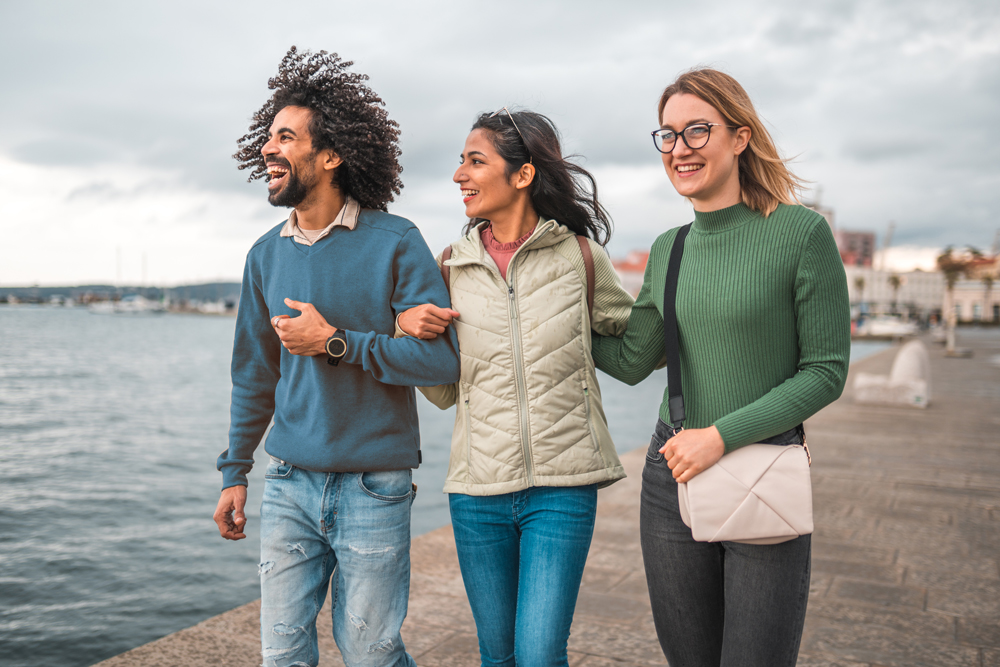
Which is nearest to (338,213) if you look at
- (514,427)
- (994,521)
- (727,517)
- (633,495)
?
(514,427)

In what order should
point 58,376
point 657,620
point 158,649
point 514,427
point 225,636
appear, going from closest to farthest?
1. point 657,620
2. point 514,427
3. point 158,649
4. point 225,636
5. point 58,376

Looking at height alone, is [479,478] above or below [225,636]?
above

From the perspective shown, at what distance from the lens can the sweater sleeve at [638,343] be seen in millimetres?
2217

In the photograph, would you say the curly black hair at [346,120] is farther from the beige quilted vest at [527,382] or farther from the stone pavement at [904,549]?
the stone pavement at [904,549]

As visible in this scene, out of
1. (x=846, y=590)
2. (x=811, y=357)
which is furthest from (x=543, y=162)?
(x=846, y=590)

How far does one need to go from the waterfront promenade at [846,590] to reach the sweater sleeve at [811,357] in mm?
1991

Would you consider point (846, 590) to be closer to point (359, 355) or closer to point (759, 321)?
point (759, 321)

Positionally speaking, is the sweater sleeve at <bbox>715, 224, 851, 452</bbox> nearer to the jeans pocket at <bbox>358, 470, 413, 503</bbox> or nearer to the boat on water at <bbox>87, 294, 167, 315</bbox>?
the jeans pocket at <bbox>358, 470, 413, 503</bbox>

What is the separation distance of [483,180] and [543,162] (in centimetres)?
21

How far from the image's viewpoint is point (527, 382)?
2246mm

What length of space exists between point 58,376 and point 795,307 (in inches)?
1595

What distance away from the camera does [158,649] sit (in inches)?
134

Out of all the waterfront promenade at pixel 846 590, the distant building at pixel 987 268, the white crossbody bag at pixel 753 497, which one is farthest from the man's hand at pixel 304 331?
the distant building at pixel 987 268

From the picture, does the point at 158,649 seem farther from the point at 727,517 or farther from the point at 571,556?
the point at 727,517
